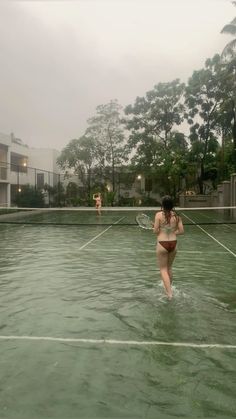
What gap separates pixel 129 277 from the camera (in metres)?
9.68

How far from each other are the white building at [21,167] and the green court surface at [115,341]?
30.8 m

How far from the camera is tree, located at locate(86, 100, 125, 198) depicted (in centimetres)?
6056

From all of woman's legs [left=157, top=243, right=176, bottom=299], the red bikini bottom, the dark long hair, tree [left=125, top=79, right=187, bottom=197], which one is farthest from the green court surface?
tree [left=125, top=79, right=187, bottom=197]

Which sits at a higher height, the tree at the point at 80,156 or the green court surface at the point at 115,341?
A: the tree at the point at 80,156

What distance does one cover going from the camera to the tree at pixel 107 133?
199 ft

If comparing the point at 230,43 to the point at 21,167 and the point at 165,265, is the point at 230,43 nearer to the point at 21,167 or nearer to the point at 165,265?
the point at 21,167

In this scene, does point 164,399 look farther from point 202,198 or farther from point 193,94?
point 193,94

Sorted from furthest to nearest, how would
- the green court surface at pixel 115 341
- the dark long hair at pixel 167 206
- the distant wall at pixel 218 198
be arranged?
the distant wall at pixel 218 198, the dark long hair at pixel 167 206, the green court surface at pixel 115 341

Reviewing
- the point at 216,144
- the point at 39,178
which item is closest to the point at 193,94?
the point at 216,144

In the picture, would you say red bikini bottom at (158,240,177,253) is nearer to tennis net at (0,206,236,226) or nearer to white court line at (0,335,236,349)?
white court line at (0,335,236,349)

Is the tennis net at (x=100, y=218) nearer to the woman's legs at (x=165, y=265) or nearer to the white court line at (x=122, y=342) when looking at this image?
the woman's legs at (x=165, y=265)

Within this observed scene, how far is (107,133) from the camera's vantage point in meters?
61.0

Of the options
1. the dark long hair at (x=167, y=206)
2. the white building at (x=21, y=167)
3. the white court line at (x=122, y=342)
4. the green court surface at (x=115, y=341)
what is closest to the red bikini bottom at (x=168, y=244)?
the dark long hair at (x=167, y=206)

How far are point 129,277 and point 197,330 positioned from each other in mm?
3745
